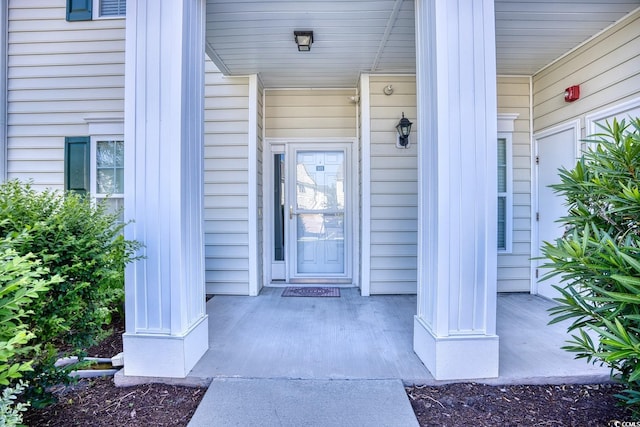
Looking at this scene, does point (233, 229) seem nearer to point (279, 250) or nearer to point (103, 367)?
point (279, 250)

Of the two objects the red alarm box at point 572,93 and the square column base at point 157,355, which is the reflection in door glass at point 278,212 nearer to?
the square column base at point 157,355

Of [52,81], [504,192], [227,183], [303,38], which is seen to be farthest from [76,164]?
[504,192]

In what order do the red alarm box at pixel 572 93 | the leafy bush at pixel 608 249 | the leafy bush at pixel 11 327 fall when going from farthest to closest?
the red alarm box at pixel 572 93
the leafy bush at pixel 608 249
the leafy bush at pixel 11 327

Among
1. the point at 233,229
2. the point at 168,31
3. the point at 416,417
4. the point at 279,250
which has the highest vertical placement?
the point at 168,31

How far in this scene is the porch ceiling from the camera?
8.88 ft

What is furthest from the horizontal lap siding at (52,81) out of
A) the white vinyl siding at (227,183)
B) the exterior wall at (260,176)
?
the exterior wall at (260,176)

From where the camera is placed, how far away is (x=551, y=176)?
3.79 metres

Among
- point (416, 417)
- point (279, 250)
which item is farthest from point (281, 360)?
point (279, 250)

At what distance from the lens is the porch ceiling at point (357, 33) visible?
8.88ft

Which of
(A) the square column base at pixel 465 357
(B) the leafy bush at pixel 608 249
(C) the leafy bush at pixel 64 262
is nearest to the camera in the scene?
(B) the leafy bush at pixel 608 249

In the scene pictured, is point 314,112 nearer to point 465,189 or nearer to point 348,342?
point 465,189

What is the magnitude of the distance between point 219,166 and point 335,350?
2647 millimetres

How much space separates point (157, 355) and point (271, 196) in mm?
2667

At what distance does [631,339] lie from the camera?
1.20 metres
